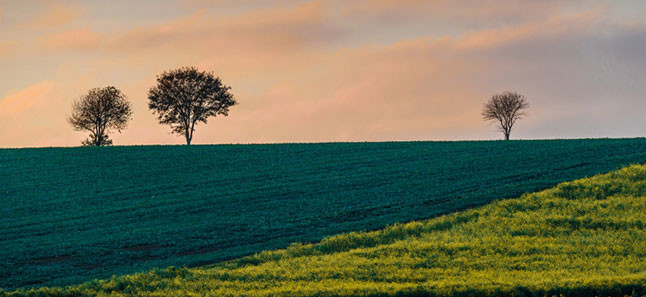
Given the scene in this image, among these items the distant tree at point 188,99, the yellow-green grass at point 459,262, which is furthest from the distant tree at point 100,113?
the yellow-green grass at point 459,262

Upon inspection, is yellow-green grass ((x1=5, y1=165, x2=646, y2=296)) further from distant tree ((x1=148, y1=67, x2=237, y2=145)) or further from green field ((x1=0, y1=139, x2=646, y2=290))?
distant tree ((x1=148, y1=67, x2=237, y2=145))

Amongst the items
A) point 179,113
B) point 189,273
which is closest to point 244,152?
point 179,113

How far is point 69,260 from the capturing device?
34938 millimetres

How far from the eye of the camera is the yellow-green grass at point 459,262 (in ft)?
81.6

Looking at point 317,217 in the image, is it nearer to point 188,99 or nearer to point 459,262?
point 459,262

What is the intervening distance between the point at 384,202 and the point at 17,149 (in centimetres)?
5713

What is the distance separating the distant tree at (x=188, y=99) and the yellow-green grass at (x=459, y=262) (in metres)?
74.0

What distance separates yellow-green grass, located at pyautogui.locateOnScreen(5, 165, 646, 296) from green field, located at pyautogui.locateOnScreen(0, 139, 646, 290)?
0.35 feet

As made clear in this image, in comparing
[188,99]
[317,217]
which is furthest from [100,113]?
[317,217]

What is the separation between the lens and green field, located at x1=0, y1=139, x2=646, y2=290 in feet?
93.3

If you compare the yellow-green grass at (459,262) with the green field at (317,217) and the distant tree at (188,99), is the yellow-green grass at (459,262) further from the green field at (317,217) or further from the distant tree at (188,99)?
the distant tree at (188,99)

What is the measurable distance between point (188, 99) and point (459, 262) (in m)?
85.0

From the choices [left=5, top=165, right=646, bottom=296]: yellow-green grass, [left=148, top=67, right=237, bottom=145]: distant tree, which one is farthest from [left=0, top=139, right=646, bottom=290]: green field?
[left=148, top=67, right=237, bottom=145]: distant tree

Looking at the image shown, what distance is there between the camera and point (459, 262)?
28.9 metres
